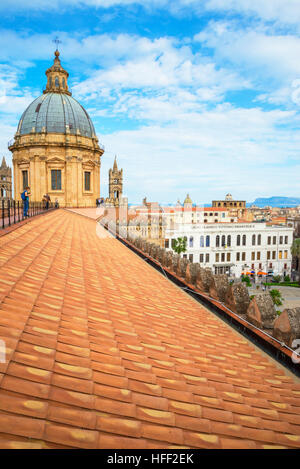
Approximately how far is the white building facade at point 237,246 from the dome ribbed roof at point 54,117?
2417cm

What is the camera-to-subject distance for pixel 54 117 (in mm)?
36219

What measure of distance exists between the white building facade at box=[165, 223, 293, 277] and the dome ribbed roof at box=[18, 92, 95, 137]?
24174 mm

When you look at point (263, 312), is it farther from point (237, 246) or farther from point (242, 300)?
point (237, 246)

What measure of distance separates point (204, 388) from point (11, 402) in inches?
71.3

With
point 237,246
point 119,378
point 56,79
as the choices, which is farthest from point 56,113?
point 237,246

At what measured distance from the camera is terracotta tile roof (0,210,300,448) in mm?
1821

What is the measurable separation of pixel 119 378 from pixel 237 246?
5829 cm

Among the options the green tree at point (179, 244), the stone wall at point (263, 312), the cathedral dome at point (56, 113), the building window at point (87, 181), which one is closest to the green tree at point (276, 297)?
the green tree at point (179, 244)

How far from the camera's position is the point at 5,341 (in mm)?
2361

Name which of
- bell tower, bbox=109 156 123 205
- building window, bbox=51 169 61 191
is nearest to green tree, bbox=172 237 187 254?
bell tower, bbox=109 156 123 205

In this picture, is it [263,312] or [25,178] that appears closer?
[263,312]

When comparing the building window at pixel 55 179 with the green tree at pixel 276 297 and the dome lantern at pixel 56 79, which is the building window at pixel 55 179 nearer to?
the dome lantern at pixel 56 79

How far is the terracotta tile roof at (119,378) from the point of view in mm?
1821
